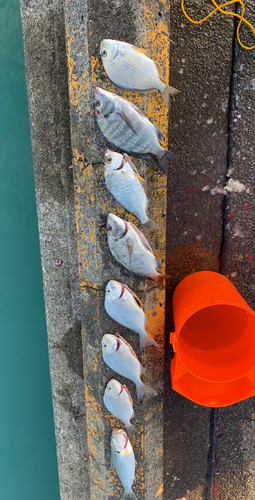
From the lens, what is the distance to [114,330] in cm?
162

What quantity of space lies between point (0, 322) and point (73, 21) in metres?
2.17

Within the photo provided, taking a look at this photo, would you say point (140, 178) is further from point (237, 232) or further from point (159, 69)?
point (237, 232)

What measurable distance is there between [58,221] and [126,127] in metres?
0.77

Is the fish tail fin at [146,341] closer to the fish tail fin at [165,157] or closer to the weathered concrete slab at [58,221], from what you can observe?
the weathered concrete slab at [58,221]

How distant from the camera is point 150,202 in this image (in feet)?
4.96

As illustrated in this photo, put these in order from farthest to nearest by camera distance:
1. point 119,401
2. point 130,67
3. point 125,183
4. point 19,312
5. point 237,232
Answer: point 19,312, point 237,232, point 119,401, point 125,183, point 130,67

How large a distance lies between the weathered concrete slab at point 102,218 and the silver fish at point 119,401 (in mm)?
68

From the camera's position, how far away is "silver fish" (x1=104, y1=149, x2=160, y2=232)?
1383mm

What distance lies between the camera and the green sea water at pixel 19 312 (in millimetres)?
1986

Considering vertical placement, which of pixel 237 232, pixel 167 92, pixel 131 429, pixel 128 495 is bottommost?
pixel 128 495

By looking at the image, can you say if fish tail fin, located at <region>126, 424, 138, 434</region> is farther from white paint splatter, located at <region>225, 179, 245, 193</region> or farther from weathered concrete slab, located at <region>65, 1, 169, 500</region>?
white paint splatter, located at <region>225, 179, 245, 193</region>

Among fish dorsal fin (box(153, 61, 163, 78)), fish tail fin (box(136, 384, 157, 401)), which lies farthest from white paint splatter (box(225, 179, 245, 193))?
fish tail fin (box(136, 384, 157, 401))

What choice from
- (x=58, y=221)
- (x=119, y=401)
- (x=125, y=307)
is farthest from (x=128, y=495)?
(x=58, y=221)

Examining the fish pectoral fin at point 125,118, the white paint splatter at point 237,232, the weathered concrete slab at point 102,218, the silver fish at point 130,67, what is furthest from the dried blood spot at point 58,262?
the white paint splatter at point 237,232
